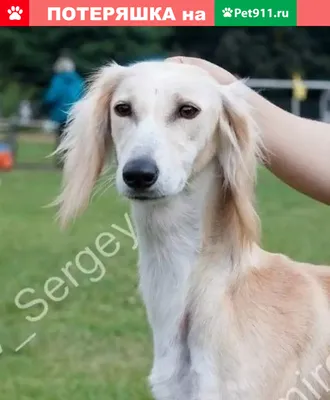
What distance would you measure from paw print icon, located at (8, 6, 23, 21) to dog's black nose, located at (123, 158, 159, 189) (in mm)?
3231

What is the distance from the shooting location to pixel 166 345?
10.2 ft

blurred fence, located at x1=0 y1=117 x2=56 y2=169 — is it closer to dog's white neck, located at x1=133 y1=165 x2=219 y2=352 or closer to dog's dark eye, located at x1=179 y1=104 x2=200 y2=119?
dog's white neck, located at x1=133 y1=165 x2=219 y2=352

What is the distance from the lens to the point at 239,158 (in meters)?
3.04

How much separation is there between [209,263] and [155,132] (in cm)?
48

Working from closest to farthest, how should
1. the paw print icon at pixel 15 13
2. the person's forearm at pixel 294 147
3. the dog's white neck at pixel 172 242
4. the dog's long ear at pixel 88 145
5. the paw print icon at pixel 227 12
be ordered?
the dog's white neck at pixel 172 242 → the dog's long ear at pixel 88 145 → the person's forearm at pixel 294 147 → the paw print icon at pixel 227 12 → the paw print icon at pixel 15 13

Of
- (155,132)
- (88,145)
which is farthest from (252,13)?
(155,132)

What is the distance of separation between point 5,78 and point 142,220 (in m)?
34.7

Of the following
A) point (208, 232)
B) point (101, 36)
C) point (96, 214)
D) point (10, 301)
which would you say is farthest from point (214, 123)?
point (101, 36)

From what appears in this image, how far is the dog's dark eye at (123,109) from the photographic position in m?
3.01

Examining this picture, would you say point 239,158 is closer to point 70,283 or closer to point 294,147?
point 294,147

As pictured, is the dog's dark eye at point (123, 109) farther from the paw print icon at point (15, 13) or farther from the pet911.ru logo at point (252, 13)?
the paw print icon at point (15, 13)

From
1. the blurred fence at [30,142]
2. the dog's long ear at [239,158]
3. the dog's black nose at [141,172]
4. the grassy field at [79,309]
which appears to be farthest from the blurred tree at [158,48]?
the dog's black nose at [141,172]

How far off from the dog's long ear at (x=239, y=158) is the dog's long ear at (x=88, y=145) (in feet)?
1.26

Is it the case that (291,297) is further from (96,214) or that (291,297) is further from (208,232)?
(96,214)
